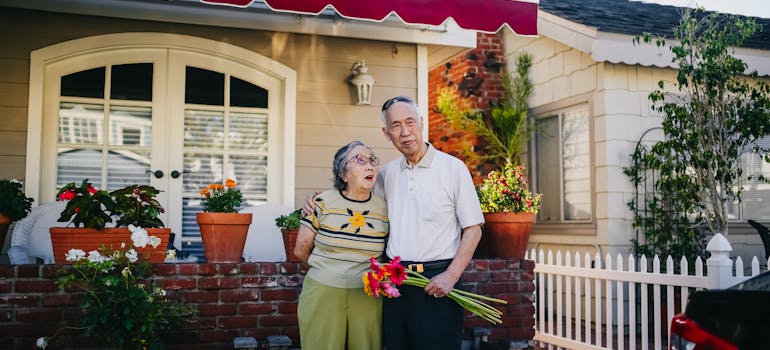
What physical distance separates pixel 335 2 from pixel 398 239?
2268 mm

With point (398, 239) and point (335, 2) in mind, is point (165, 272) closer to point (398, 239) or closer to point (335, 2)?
point (398, 239)

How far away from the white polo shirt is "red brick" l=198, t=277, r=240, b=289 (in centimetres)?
140

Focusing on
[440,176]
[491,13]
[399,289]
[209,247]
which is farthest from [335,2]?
[399,289]

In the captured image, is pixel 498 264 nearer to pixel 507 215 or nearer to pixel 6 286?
pixel 507 215

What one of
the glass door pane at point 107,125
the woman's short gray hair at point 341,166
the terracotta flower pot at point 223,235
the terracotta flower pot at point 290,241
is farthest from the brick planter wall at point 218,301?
the glass door pane at point 107,125

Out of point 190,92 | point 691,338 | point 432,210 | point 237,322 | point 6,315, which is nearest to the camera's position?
point 691,338

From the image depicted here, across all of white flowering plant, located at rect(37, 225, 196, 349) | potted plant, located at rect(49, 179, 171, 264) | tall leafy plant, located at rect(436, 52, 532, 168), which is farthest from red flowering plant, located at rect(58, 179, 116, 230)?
tall leafy plant, located at rect(436, 52, 532, 168)

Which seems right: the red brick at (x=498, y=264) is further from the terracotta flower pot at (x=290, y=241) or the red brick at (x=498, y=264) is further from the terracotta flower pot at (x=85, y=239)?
the terracotta flower pot at (x=85, y=239)

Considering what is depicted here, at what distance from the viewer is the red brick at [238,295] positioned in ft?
14.1

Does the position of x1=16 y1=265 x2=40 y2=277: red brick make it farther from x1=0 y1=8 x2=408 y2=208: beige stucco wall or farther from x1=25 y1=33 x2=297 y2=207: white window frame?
x1=0 y1=8 x2=408 y2=208: beige stucco wall

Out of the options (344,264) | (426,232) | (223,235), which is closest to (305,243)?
(344,264)

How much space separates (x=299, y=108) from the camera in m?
6.62

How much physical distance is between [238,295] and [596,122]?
532 cm

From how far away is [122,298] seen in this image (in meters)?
3.84
